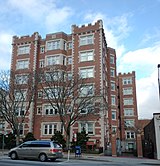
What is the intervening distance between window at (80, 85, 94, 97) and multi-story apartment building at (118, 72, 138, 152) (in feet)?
107

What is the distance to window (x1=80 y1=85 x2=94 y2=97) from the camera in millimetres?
38031

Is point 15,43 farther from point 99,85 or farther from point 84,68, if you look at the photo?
point 99,85

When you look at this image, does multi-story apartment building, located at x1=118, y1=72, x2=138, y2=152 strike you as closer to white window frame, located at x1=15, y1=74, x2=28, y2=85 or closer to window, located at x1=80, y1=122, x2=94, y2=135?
window, located at x1=80, y1=122, x2=94, y2=135

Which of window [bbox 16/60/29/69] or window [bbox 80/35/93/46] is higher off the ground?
window [bbox 80/35/93/46]

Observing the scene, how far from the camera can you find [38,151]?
21156 millimetres

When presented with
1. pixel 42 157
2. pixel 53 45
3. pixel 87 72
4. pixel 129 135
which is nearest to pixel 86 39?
pixel 87 72

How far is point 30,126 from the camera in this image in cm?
4462

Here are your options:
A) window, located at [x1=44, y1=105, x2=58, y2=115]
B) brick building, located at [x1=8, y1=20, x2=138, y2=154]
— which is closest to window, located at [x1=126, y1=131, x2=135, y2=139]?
brick building, located at [x1=8, y1=20, x2=138, y2=154]

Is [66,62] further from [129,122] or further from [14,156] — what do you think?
[129,122]

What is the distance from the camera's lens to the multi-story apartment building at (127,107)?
70.2 metres

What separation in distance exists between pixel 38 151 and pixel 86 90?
20574mm

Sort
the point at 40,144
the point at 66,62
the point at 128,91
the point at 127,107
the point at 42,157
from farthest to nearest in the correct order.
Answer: the point at 128,91 < the point at 127,107 < the point at 66,62 < the point at 40,144 < the point at 42,157

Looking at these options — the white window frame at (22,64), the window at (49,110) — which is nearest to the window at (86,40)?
the white window frame at (22,64)

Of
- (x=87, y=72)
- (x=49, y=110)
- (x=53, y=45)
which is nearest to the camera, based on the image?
(x=87, y=72)
